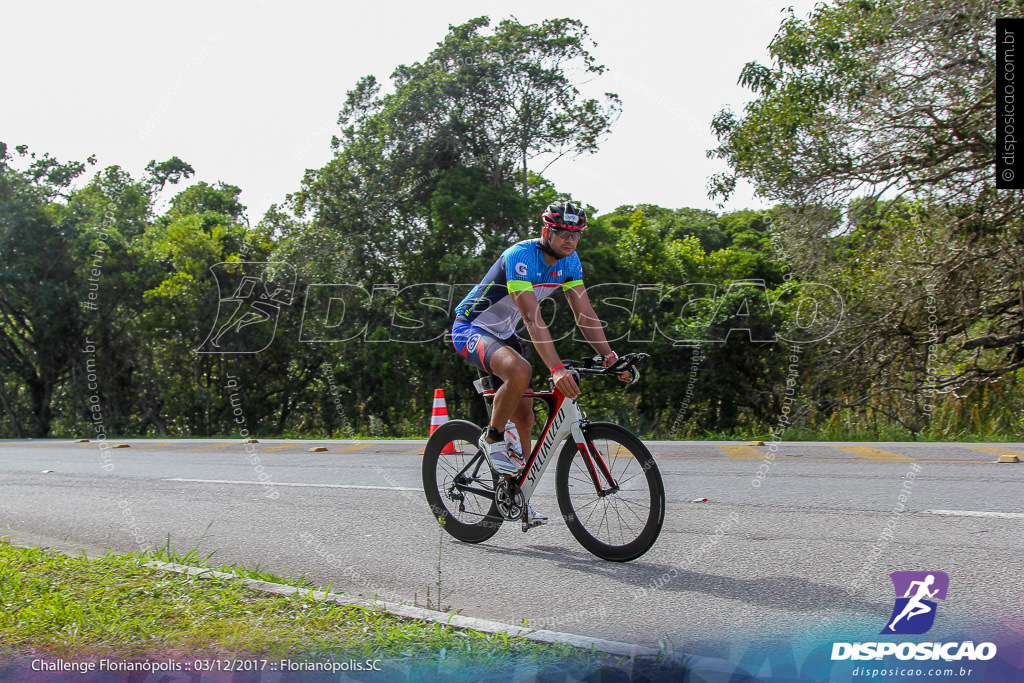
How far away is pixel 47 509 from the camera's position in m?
7.64

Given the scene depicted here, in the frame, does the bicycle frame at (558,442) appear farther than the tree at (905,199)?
No

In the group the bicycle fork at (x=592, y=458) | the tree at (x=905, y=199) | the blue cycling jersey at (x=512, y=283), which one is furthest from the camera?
the tree at (x=905, y=199)

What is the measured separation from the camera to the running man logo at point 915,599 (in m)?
3.41

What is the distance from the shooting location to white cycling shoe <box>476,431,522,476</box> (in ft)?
16.1

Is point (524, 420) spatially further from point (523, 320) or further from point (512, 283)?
point (512, 283)

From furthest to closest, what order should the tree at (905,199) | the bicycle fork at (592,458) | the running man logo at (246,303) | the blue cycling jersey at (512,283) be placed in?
the running man logo at (246,303)
the tree at (905,199)
the blue cycling jersey at (512,283)
the bicycle fork at (592,458)

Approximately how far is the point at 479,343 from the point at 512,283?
1.66ft

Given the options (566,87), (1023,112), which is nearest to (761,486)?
(1023,112)

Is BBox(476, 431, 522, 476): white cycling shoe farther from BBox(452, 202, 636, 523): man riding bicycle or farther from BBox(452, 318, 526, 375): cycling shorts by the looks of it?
BBox(452, 318, 526, 375): cycling shorts

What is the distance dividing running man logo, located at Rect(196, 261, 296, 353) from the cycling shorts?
1826cm

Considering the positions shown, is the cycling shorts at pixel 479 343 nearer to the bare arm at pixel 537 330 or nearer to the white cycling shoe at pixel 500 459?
the bare arm at pixel 537 330

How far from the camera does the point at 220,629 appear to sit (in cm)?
357

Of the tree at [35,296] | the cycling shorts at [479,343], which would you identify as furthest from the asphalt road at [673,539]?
the tree at [35,296]

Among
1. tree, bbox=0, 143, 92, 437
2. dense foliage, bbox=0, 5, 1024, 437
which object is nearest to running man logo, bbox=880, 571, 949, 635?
dense foliage, bbox=0, 5, 1024, 437
